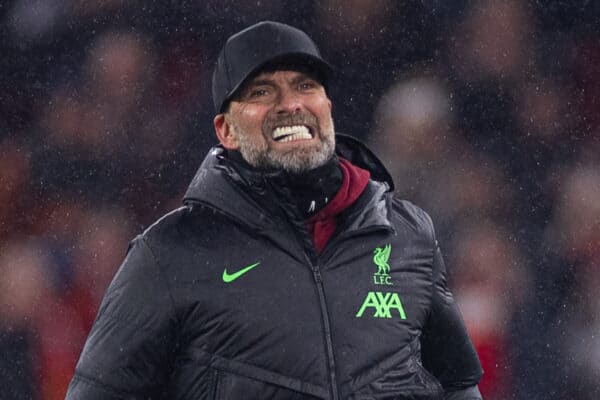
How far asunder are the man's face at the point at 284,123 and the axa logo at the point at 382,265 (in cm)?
20

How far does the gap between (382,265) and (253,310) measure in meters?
0.27

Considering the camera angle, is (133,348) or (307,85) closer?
(133,348)

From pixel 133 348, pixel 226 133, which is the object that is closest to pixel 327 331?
pixel 133 348

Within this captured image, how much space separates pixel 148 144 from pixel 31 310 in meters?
1.01

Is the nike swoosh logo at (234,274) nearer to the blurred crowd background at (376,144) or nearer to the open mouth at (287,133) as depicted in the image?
the open mouth at (287,133)

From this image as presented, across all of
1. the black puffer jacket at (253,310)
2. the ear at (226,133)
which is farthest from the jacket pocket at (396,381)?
the ear at (226,133)

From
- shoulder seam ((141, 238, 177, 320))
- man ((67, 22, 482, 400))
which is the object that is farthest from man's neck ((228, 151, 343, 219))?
shoulder seam ((141, 238, 177, 320))

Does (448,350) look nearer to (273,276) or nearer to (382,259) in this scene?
(382,259)

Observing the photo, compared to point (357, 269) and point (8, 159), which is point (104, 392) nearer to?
point (357, 269)

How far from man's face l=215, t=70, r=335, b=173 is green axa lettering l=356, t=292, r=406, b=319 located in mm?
258

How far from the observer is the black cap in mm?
1720

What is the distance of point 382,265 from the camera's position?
174 centimetres

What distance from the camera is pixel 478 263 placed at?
183 inches

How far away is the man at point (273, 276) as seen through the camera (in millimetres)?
1575
